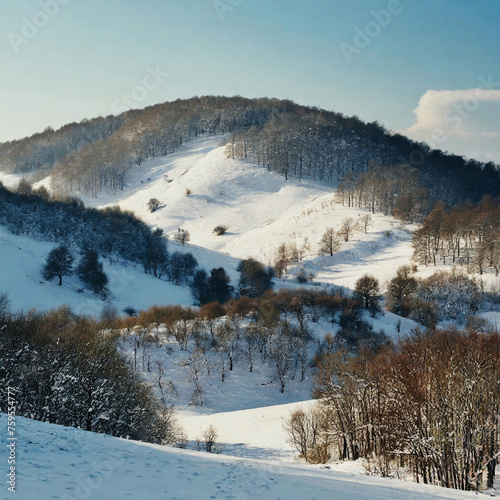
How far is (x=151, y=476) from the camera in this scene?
10.3m

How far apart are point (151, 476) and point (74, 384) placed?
575 inches

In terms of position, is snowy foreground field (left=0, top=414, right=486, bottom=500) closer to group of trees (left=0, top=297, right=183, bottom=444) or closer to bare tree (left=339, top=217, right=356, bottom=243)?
group of trees (left=0, top=297, right=183, bottom=444)

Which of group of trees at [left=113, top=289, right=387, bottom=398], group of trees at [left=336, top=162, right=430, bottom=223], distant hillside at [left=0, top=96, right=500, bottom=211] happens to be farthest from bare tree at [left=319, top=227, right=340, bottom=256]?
group of trees at [left=113, top=289, right=387, bottom=398]

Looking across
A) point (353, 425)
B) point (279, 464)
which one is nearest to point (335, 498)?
point (279, 464)

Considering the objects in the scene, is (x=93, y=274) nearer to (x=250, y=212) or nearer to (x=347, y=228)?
(x=347, y=228)

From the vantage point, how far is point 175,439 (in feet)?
90.0

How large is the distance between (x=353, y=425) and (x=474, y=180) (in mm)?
164838

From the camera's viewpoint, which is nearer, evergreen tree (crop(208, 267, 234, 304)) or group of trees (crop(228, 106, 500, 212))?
evergreen tree (crop(208, 267, 234, 304))

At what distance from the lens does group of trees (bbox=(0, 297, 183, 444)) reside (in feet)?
70.7

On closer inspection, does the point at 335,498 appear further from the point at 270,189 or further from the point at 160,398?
the point at 270,189

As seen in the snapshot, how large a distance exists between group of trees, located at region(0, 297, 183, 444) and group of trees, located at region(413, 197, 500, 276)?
211 ft

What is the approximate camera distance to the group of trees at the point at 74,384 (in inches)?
849

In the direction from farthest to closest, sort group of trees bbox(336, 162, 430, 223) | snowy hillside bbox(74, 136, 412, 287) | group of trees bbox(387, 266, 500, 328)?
group of trees bbox(336, 162, 430, 223), snowy hillside bbox(74, 136, 412, 287), group of trees bbox(387, 266, 500, 328)

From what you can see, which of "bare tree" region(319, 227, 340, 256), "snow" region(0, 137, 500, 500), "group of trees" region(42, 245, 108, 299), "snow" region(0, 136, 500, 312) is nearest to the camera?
"snow" region(0, 137, 500, 500)
